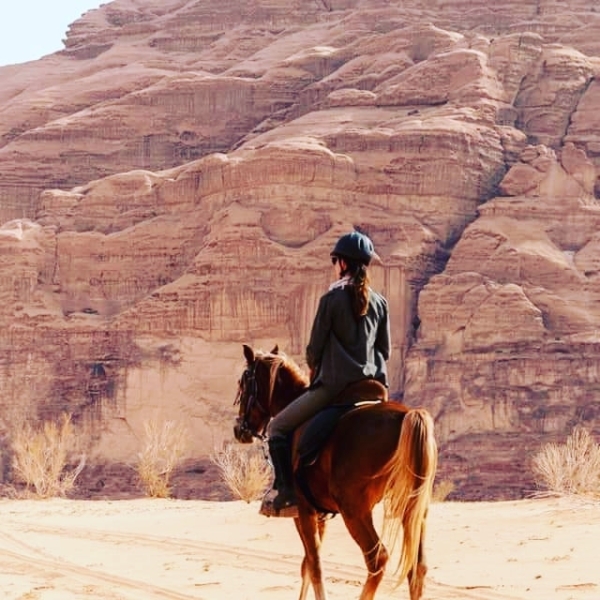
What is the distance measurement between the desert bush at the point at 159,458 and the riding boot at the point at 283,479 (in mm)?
26230

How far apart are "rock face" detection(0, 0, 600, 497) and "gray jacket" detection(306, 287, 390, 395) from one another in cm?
4099

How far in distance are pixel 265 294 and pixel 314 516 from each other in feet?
157

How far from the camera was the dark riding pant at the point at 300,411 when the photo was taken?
15.5 metres

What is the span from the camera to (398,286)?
2467 inches

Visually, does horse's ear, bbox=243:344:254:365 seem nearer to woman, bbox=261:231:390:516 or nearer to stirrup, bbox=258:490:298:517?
woman, bbox=261:231:390:516

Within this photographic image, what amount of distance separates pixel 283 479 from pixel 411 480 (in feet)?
4.66

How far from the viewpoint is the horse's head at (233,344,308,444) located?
16.2 meters

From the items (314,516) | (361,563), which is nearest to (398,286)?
(361,563)

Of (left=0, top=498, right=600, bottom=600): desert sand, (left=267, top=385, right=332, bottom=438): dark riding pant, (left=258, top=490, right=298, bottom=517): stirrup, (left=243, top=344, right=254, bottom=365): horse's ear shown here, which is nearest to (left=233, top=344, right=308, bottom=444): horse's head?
(left=243, top=344, right=254, bottom=365): horse's ear

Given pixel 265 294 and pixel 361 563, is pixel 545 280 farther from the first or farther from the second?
pixel 361 563

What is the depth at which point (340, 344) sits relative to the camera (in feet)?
50.9

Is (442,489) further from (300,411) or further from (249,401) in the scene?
(300,411)

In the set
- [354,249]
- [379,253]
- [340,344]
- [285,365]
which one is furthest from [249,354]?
[379,253]

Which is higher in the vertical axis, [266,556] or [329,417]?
[329,417]
